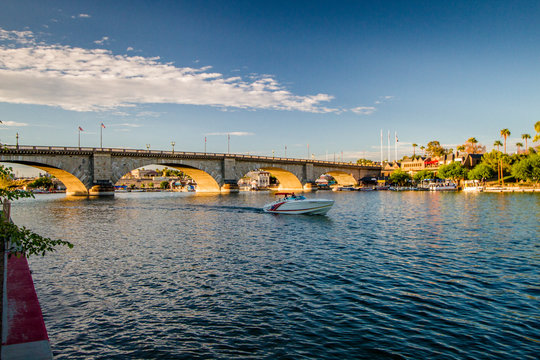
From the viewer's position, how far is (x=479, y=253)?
20.7 meters

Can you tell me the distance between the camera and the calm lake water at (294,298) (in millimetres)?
9492

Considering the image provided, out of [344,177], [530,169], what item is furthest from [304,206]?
[344,177]

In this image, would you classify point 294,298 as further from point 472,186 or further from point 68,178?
point 472,186

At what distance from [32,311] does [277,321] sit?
21.4 feet

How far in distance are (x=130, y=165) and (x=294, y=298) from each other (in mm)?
90447

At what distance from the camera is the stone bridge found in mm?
80831

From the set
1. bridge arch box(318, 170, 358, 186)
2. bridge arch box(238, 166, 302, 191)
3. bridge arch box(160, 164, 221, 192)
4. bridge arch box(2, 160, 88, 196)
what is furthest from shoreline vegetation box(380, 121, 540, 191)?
bridge arch box(2, 160, 88, 196)

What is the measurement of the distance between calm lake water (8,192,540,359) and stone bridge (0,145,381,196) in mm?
48161

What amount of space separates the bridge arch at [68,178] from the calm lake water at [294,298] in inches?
2730

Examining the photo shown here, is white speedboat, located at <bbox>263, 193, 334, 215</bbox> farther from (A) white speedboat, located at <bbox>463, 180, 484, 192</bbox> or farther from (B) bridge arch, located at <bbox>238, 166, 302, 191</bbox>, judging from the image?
(A) white speedboat, located at <bbox>463, 180, 484, 192</bbox>

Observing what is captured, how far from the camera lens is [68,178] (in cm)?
9069

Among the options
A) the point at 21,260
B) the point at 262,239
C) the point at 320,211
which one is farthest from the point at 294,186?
the point at 21,260

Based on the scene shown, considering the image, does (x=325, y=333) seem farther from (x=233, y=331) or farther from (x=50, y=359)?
(x=50, y=359)

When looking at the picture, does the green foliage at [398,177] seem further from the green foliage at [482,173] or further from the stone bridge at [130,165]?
the stone bridge at [130,165]
